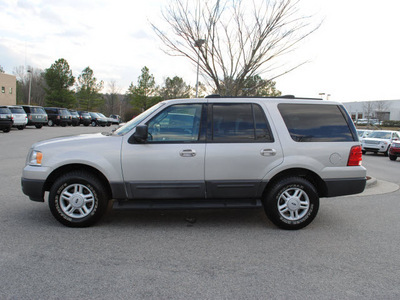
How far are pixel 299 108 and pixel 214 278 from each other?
289cm

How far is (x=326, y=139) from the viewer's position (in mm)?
4992

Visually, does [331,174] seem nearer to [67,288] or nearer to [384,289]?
[384,289]

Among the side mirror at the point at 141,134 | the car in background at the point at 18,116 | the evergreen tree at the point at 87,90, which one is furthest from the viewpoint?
the evergreen tree at the point at 87,90

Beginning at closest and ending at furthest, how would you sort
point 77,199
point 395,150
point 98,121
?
1. point 77,199
2. point 395,150
3. point 98,121

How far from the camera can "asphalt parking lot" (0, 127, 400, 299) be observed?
3109 mm

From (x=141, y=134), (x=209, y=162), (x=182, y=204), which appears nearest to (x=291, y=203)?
(x=209, y=162)

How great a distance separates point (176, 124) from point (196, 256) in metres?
1.87

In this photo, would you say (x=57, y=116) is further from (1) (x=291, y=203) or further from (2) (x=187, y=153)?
(1) (x=291, y=203)

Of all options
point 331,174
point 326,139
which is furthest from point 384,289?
point 326,139

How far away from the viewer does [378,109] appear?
72875mm

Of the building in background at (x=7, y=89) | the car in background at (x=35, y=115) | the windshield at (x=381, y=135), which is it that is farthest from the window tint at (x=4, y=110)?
the building in background at (x=7, y=89)

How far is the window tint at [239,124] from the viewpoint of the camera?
15.9 ft

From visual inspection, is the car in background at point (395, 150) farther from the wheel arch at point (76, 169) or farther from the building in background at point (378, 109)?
the building in background at point (378, 109)

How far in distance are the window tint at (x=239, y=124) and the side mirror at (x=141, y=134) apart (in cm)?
96
